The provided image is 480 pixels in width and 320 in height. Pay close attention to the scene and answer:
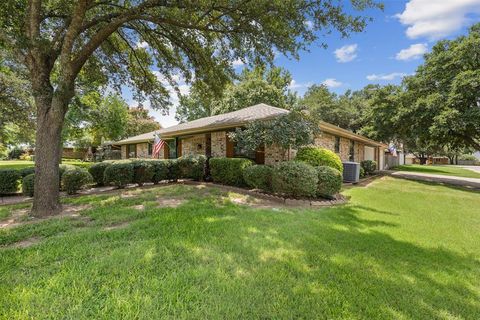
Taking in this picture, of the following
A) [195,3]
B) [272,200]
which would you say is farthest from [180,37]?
[272,200]

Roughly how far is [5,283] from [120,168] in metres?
7.29

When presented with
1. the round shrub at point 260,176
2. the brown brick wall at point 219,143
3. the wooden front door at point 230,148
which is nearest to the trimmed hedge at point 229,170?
the round shrub at point 260,176

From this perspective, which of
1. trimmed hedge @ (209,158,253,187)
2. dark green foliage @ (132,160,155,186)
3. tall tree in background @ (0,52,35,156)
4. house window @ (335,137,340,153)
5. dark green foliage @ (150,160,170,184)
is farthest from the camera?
house window @ (335,137,340,153)

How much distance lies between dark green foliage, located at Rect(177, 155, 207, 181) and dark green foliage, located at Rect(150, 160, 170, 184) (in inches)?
25.6

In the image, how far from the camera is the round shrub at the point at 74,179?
833 centimetres

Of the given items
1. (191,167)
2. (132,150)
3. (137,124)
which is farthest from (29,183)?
(137,124)

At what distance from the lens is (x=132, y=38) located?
32.1 ft

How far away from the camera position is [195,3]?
664 cm

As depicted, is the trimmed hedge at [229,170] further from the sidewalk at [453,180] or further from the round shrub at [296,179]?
the sidewalk at [453,180]

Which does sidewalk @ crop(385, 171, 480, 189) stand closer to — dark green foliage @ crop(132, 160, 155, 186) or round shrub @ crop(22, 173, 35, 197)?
dark green foliage @ crop(132, 160, 155, 186)

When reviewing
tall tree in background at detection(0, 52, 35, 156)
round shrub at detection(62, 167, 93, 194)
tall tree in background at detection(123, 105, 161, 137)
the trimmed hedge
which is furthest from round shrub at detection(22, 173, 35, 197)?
tall tree in background at detection(123, 105, 161, 137)

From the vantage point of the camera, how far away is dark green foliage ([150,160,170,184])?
10898 millimetres

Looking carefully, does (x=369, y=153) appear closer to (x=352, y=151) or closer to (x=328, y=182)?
(x=352, y=151)

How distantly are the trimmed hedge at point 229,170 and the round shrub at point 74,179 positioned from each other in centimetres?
493
